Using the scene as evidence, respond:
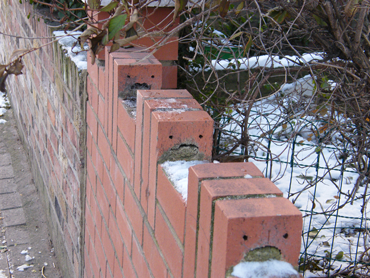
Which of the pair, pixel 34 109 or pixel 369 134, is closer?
pixel 369 134

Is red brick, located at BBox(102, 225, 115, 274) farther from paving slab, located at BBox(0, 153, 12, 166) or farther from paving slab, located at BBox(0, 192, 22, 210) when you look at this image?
paving slab, located at BBox(0, 153, 12, 166)

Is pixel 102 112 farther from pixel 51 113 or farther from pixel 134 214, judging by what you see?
pixel 51 113

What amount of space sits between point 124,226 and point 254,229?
1080 mm

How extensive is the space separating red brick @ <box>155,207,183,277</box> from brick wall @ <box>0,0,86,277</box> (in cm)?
137

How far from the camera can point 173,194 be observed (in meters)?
1.32

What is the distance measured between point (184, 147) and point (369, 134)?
1.38 metres

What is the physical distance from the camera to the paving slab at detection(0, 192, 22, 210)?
4555mm

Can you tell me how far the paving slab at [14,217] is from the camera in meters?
4.30

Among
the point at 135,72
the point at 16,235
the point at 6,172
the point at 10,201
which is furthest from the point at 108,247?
the point at 6,172

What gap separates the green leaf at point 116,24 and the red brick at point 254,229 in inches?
32.5

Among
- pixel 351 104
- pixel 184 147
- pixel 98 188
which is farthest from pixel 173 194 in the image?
pixel 351 104

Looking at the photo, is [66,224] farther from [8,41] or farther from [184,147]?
[8,41]

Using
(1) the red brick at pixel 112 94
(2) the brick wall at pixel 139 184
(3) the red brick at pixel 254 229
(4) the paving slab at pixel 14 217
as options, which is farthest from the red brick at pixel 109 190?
(4) the paving slab at pixel 14 217

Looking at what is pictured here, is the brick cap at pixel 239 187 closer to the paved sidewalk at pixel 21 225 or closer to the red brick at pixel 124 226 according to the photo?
the red brick at pixel 124 226
